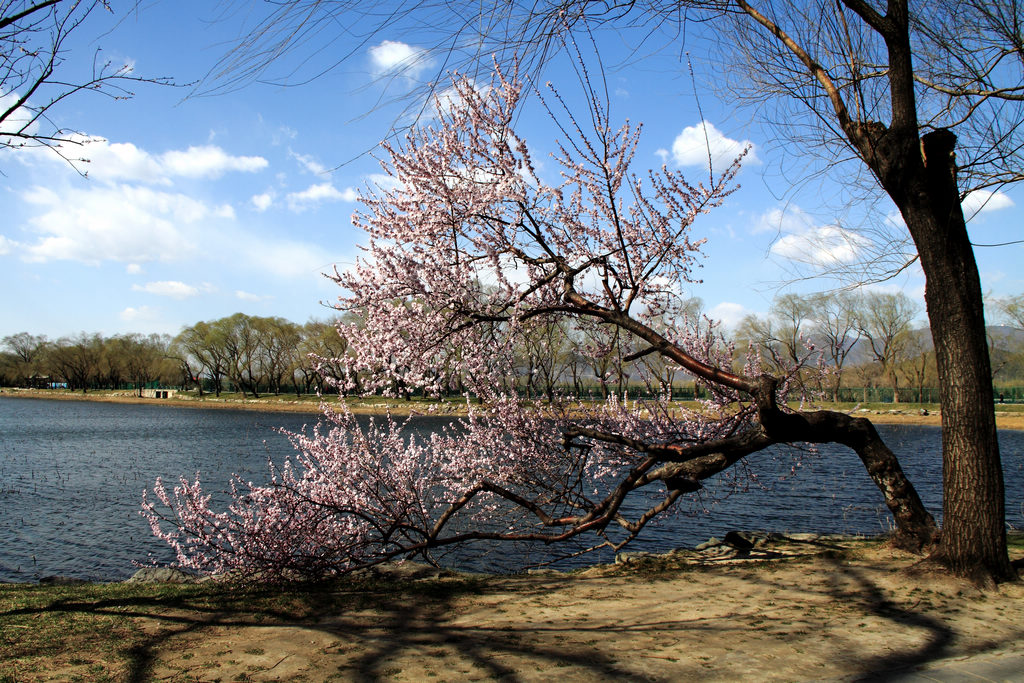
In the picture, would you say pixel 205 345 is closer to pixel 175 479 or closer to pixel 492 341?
pixel 175 479

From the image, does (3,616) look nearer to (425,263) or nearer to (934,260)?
(425,263)

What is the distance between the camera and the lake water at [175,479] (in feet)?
41.3

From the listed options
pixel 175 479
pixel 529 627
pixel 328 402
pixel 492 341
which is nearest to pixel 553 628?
pixel 529 627

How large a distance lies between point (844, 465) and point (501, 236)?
2421 cm

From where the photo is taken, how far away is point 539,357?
27.6 feet

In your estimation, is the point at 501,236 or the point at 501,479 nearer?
the point at 501,236

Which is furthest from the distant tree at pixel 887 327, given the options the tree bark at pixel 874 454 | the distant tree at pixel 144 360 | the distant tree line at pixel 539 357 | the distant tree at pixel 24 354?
the distant tree at pixel 24 354

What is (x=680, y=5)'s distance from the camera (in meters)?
4.88

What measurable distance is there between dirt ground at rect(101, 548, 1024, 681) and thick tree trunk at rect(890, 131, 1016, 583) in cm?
37

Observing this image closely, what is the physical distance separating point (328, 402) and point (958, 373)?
108ft

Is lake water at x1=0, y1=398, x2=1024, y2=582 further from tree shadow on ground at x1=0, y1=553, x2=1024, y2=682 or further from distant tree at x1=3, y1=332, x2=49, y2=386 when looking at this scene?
distant tree at x1=3, y1=332, x2=49, y2=386

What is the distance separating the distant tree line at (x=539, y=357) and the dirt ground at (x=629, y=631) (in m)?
2.47

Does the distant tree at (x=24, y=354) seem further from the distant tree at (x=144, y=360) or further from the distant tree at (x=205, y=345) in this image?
the distant tree at (x=205, y=345)

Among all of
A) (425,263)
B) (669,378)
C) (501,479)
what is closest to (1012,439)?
(669,378)
